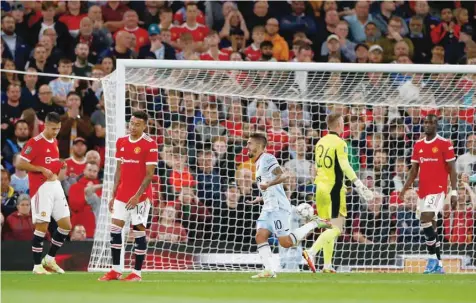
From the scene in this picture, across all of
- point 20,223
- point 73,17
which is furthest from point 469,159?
point 73,17

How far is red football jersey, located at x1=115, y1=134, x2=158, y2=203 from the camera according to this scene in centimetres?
1447

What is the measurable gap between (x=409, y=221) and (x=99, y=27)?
674 centimetres

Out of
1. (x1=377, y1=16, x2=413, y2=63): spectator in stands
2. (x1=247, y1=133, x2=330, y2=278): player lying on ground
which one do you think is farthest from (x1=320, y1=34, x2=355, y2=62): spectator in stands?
(x1=247, y1=133, x2=330, y2=278): player lying on ground

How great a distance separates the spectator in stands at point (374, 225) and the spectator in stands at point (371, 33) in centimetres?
453

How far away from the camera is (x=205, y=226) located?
18609 millimetres

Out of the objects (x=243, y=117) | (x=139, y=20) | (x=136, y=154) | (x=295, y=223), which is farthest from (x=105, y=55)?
(x=136, y=154)

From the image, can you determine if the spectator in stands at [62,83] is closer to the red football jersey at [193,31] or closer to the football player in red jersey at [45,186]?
the red football jersey at [193,31]

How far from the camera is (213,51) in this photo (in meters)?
21.4

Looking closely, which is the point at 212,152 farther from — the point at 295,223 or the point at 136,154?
the point at 136,154

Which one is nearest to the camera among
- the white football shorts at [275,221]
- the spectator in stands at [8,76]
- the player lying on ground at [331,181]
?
the white football shorts at [275,221]

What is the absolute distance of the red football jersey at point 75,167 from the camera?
742 inches

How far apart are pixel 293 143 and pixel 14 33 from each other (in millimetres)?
5645

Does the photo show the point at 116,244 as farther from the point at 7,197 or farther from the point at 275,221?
the point at 7,197

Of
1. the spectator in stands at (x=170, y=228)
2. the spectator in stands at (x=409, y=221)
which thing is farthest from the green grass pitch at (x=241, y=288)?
the spectator in stands at (x=409, y=221)
